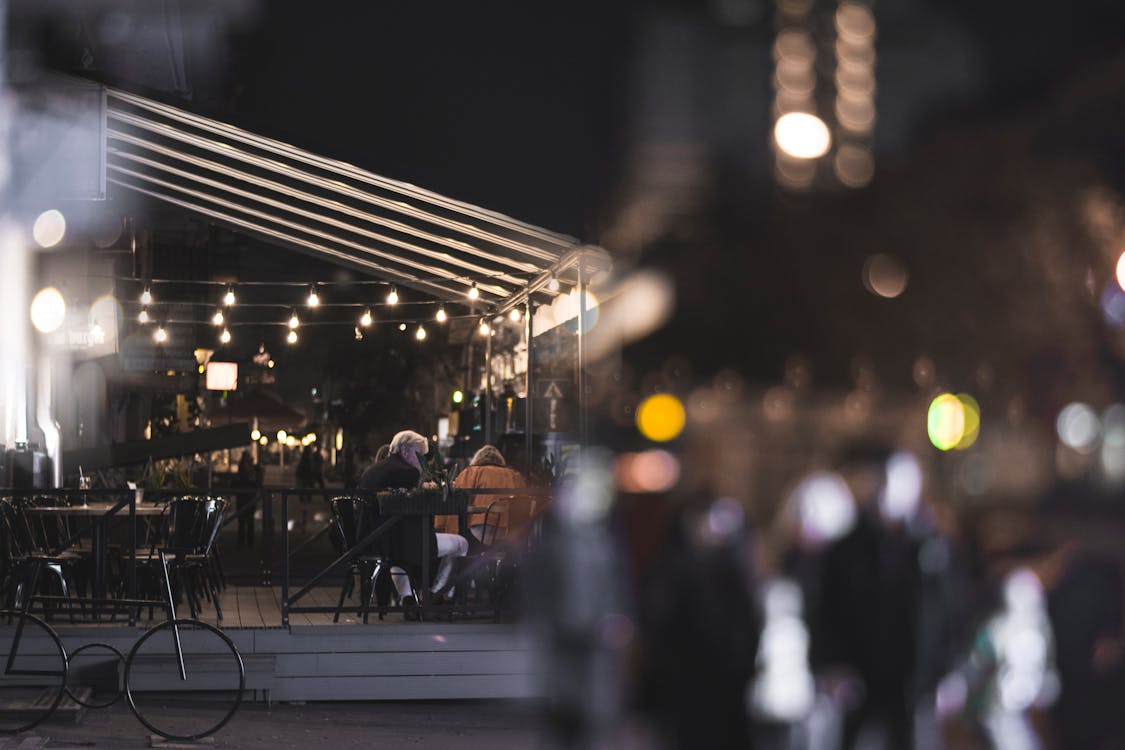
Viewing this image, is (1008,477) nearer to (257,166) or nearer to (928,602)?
(928,602)

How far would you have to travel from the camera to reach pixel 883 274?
1.38 metres

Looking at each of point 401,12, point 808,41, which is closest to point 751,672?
point 808,41

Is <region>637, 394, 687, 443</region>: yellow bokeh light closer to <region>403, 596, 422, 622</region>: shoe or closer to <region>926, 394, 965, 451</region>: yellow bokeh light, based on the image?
<region>926, 394, 965, 451</region>: yellow bokeh light

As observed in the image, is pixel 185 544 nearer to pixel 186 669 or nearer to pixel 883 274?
pixel 186 669

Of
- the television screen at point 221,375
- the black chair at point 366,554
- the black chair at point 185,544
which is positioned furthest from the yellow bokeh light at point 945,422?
the television screen at point 221,375

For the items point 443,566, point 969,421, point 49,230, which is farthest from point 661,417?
point 49,230

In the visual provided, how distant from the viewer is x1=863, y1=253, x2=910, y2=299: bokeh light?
1371 millimetres

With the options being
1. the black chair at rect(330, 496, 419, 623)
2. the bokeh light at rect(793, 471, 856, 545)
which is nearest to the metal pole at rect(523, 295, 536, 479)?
the black chair at rect(330, 496, 419, 623)

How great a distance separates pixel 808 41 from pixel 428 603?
7.82 m

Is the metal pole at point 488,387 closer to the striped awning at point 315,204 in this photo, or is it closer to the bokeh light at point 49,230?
the striped awning at point 315,204

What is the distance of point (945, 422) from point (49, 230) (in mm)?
13240

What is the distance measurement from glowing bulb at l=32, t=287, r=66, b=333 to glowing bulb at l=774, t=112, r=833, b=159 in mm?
12488

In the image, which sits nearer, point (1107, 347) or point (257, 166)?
point (1107, 347)

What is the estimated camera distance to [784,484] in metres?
1.45
